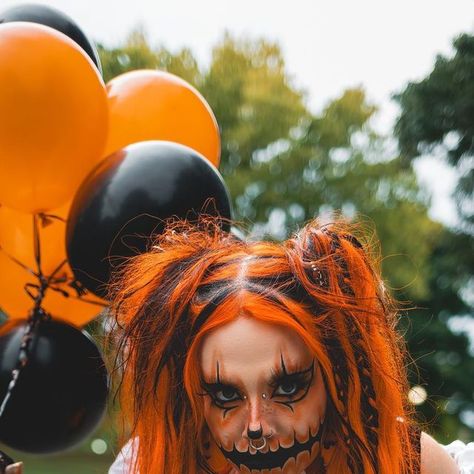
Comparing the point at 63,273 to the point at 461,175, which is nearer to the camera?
the point at 63,273

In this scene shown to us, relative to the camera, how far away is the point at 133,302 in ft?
6.57

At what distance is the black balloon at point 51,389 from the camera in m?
2.52

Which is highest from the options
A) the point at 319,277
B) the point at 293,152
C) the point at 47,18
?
the point at 293,152

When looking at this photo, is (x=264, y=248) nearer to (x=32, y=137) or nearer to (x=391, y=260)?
(x=32, y=137)

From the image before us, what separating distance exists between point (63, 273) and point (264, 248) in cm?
92

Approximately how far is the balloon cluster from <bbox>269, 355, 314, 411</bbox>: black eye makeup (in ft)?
2.06

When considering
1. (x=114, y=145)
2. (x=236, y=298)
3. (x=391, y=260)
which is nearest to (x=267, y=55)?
(x=391, y=260)

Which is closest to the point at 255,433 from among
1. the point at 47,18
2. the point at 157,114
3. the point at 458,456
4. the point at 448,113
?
the point at 458,456

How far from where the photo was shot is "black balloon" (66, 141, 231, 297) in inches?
89.2

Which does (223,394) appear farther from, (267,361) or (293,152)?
(293,152)

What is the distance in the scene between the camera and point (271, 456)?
1.75 meters

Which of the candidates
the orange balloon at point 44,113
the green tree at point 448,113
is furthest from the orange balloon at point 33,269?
the green tree at point 448,113

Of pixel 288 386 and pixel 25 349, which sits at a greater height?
pixel 25 349

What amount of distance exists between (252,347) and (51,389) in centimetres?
97
